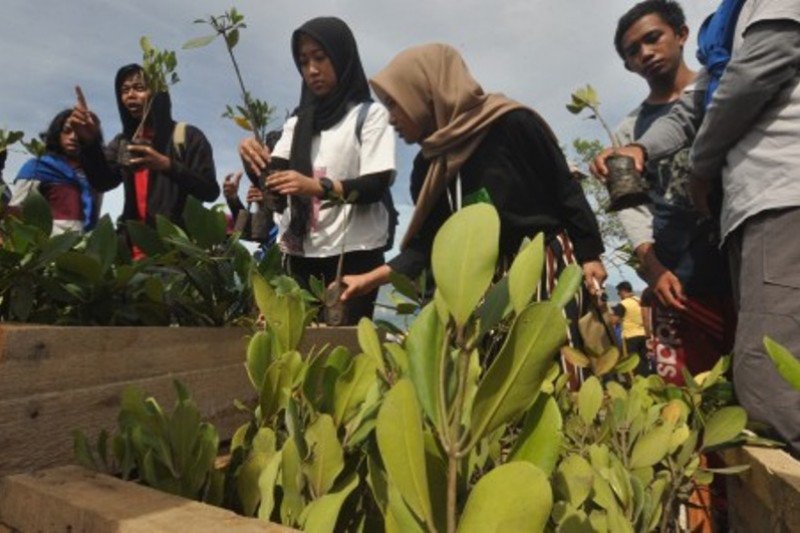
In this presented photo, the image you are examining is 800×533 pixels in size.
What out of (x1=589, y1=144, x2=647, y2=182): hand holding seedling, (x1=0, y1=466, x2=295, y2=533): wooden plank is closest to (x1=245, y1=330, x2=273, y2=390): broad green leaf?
(x1=0, y1=466, x2=295, y2=533): wooden plank

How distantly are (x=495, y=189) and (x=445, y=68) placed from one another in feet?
1.84

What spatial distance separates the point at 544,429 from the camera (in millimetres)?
478

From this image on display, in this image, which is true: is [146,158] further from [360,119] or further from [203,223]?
[203,223]

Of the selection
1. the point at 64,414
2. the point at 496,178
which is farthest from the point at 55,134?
the point at 64,414

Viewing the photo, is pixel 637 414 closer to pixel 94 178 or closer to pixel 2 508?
pixel 2 508

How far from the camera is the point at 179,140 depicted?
316 cm

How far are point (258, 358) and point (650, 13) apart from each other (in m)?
2.48

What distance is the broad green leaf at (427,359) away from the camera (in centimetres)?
46

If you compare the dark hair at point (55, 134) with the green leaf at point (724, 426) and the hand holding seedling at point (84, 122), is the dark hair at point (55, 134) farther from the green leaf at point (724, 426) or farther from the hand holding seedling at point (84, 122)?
the green leaf at point (724, 426)

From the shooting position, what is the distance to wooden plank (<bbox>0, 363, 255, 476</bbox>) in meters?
0.71

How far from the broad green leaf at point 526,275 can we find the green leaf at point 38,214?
87cm

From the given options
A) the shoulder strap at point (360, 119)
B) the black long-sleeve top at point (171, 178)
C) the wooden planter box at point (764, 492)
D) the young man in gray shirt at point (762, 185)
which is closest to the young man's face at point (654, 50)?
the young man in gray shirt at point (762, 185)

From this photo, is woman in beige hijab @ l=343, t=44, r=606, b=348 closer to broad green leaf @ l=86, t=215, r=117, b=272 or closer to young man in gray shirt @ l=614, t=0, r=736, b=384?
young man in gray shirt @ l=614, t=0, r=736, b=384

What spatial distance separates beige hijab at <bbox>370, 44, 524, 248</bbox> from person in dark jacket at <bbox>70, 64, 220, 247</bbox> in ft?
3.55
